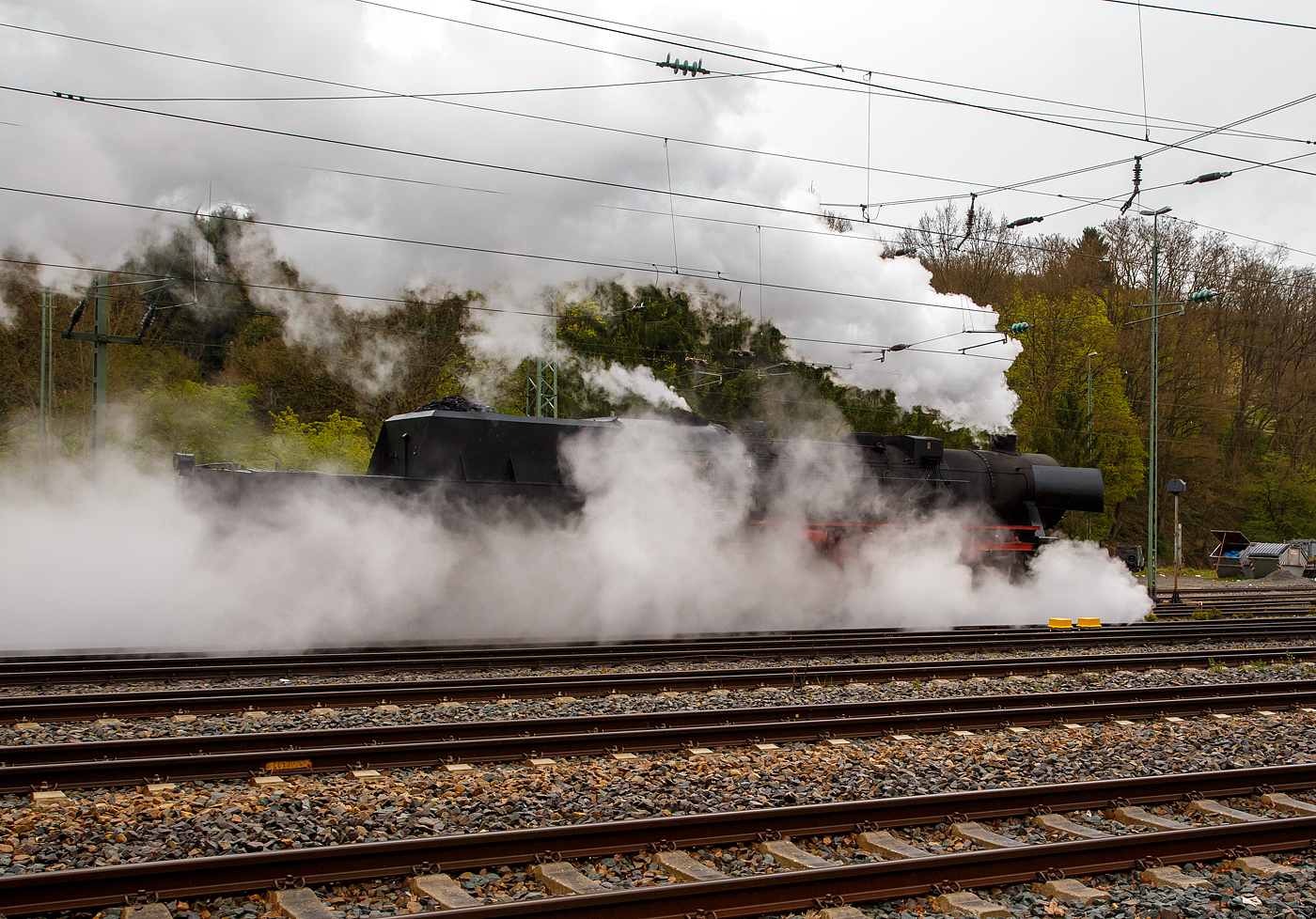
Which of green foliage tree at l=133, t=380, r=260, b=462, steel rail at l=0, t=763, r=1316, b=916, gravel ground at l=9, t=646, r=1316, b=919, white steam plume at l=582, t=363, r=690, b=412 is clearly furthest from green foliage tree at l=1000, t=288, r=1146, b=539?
steel rail at l=0, t=763, r=1316, b=916

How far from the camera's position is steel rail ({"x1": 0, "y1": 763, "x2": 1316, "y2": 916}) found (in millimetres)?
4207

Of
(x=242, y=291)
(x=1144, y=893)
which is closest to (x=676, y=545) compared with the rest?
(x=1144, y=893)

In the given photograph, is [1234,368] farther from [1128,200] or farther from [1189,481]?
[1128,200]

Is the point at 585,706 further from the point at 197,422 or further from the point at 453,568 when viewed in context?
the point at 197,422

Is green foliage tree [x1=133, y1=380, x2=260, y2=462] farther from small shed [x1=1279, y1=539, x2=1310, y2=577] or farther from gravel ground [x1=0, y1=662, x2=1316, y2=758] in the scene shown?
small shed [x1=1279, y1=539, x2=1310, y2=577]

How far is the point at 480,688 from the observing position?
355 inches

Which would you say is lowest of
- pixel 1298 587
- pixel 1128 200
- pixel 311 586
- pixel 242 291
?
pixel 1298 587

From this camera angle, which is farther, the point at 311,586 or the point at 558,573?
the point at 558,573

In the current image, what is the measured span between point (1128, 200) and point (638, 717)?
1664 cm

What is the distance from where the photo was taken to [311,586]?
40.8 feet

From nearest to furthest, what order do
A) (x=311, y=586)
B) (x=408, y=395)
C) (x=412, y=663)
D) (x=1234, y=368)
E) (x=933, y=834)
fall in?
(x=933, y=834) → (x=412, y=663) → (x=311, y=586) → (x=408, y=395) → (x=1234, y=368)

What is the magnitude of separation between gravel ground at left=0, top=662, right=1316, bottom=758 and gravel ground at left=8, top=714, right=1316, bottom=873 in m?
1.59

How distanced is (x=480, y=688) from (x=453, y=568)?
4224mm

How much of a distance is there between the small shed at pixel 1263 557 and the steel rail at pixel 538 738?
32.3 meters
